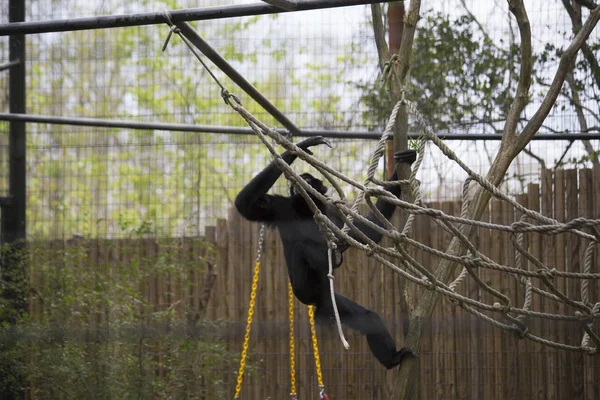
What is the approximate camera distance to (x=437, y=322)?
14.7 ft

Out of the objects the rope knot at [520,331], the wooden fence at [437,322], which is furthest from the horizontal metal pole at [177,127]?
the rope knot at [520,331]

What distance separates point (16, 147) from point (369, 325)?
3.48 metres

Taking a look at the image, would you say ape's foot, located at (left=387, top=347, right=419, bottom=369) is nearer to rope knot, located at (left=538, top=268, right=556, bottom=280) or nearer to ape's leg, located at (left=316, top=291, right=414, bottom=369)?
ape's leg, located at (left=316, top=291, right=414, bottom=369)

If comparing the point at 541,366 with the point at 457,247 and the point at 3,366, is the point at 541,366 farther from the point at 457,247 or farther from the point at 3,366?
the point at 3,366

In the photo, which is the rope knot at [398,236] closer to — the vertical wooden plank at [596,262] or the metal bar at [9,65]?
the vertical wooden plank at [596,262]

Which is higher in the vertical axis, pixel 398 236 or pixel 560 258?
Answer: pixel 398 236

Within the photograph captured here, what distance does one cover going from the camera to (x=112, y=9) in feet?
21.3

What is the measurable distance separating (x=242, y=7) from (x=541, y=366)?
3.59 m

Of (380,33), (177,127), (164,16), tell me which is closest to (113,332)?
(177,127)

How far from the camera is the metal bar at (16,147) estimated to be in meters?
5.08

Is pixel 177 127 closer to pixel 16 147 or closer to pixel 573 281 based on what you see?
pixel 16 147

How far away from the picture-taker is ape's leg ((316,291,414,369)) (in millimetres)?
3270

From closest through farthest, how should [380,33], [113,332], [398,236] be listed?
1. [398,236]
2. [380,33]
3. [113,332]

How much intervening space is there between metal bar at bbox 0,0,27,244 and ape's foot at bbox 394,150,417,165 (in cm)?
330
